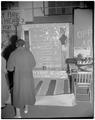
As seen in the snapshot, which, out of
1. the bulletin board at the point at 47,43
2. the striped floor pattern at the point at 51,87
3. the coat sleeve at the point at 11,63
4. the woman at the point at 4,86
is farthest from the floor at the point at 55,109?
the coat sleeve at the point at 11,63

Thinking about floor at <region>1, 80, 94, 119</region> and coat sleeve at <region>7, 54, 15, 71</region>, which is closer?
A: coat sleeve at <region>7, 54, 15, 71</region>

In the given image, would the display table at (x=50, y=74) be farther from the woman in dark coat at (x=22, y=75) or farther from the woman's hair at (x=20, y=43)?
the woman's hair at (x=20, y=43)

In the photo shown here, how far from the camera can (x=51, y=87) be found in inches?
155

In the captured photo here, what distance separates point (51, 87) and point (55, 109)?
0.30 m

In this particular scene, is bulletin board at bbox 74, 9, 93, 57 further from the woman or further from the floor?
the woman

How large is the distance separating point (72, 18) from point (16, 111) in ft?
4.47

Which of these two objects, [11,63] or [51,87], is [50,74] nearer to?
[51,87]

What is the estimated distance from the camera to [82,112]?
13.0 ft

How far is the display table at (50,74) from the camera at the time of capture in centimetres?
387

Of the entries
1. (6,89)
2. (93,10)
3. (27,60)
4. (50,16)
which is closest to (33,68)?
(27,60)

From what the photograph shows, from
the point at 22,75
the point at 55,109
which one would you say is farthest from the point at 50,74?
the point at 55,109

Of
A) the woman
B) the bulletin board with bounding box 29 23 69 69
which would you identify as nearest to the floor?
the woman

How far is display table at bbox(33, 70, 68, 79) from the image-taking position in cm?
387

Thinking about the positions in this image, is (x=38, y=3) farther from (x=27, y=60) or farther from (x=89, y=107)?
(x=89, y=107)
